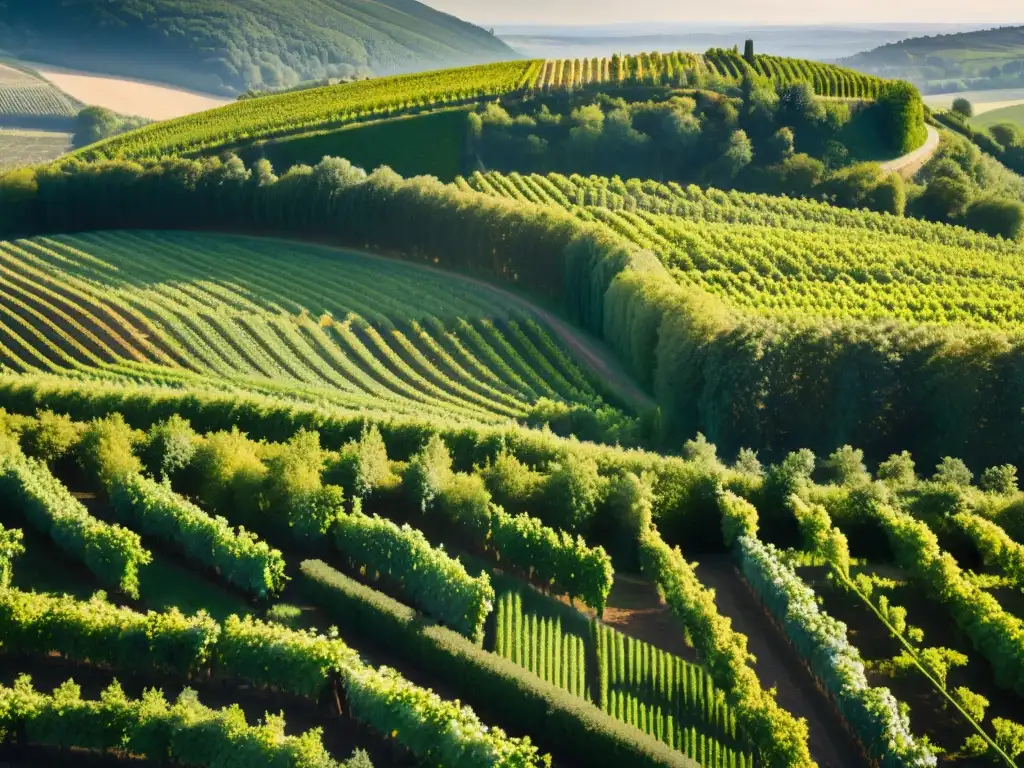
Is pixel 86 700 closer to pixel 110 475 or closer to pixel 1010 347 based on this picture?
pixel 110 475

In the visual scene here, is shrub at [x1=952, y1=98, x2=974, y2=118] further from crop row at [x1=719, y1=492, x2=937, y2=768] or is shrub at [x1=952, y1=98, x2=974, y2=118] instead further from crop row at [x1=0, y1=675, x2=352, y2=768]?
crop row at [x1=0, y1=675, x2=352, y2=768]

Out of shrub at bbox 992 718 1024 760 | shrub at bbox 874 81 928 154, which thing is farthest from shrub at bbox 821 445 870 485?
shrub at bbox 874 81 928 154

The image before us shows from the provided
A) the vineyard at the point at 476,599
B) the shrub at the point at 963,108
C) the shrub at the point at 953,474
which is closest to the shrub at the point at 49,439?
the vineyard at the point at 476,599

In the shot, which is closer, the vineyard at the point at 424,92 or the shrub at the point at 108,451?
the shrub at the point at 108,451

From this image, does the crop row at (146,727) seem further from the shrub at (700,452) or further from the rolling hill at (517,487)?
the shrub at (700,452)

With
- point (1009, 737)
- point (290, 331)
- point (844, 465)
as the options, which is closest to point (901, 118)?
point (290, 331)

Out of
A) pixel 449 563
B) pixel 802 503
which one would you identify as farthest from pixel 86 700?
pixel 802 503

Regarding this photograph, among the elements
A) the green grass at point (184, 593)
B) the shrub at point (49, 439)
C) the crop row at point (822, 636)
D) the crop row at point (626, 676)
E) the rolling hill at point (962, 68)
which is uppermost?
the rolling hill at point (962, 68)
